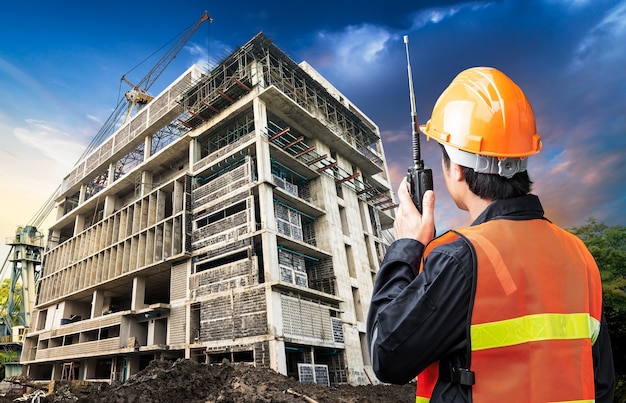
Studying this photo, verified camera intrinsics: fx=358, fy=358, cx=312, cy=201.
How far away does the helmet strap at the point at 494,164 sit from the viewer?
4.60 ft

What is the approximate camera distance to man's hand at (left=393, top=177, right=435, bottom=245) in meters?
1.41

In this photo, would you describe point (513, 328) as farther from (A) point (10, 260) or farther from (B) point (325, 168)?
(A) point (10, 260)

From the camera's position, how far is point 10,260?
151 ft

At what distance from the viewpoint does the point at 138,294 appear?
2517 cm

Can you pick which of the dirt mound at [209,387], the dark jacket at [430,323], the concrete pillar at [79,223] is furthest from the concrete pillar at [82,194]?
the dark jacket at [430,323]

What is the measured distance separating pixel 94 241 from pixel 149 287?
22.5 ft

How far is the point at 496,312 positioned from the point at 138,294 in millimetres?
27974

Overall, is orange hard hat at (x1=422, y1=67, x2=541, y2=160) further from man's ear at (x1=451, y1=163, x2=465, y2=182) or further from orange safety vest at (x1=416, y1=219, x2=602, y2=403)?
orange safety vest at (x1=416, y1=219, x2=602, y2=403)

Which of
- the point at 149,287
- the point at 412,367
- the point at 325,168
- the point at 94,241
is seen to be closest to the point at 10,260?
the point at 94,241

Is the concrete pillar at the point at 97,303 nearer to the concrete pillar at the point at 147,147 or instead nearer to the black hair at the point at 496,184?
the concrete pillar at the point at 147,147

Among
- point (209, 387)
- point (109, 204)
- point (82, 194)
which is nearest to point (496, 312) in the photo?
point (209, 387)

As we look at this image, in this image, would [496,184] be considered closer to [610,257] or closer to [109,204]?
[610,257]

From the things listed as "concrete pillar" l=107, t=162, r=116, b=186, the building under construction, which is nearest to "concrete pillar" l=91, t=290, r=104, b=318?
the building under construction

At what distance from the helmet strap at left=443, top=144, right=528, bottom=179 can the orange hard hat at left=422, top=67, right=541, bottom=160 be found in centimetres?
1
